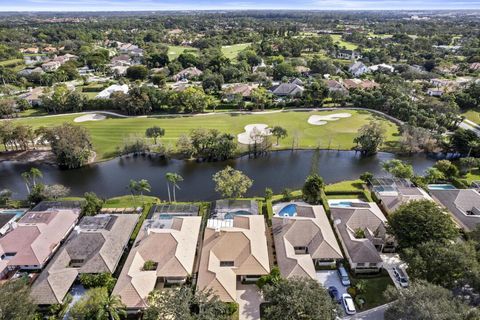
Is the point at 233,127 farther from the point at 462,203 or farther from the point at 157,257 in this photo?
the point at 462,203

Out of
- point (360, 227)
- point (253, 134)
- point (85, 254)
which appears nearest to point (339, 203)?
point (360, 227)

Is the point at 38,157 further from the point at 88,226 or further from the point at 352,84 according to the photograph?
the point at 352,84

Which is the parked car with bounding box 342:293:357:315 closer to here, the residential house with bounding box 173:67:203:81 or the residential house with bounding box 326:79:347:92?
the residential house with bounding box 326:79:347:92

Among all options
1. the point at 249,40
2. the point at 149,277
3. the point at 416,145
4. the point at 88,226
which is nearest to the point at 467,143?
the point at 416,145

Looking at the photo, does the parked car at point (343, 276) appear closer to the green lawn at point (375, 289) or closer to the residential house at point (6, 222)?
the green lawn at point (375, 289)

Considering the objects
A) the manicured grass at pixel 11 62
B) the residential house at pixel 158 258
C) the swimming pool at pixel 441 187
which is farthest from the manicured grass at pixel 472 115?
the manicured grass at pixel 11 62
